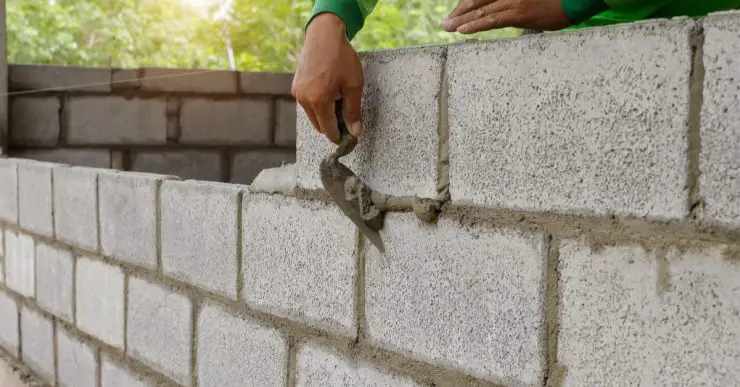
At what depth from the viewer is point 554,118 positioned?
4.71ft

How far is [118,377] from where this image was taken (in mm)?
3092

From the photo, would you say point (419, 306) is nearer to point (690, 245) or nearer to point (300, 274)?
point (300, 274)

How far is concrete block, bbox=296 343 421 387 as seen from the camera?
6.09 ft

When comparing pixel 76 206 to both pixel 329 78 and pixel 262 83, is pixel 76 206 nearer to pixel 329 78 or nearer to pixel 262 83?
pixel 329 78

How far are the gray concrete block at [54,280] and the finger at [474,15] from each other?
88.1 inches

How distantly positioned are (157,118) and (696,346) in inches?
173

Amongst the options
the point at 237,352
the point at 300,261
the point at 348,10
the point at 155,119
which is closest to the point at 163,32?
the point at 155,119

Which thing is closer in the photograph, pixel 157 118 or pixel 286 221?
pixel 286 221

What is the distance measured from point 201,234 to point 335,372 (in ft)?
2.46

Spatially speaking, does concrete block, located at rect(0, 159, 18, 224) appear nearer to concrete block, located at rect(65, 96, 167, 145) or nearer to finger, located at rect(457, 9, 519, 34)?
concrete block, located at rect(65, 96, 167, 145)

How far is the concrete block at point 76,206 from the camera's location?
3244 millimetres

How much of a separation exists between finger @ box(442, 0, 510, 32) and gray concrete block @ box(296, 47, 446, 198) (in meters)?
0.17

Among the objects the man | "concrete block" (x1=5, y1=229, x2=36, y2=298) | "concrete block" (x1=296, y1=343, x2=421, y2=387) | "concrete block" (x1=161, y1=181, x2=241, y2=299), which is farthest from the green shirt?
"concrete block" (x1=5, y1=229, x2=36, y2=298)

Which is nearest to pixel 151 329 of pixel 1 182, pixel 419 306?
pixel 419 306
